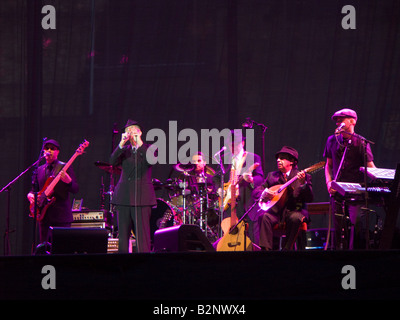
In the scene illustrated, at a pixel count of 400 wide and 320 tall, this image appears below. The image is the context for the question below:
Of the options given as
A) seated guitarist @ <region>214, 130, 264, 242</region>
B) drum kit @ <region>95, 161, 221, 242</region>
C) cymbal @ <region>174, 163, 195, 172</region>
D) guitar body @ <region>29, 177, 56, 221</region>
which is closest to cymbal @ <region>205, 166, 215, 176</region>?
drum kit @ <region>95, 161, 221, 242</region>

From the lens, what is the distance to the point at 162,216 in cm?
794

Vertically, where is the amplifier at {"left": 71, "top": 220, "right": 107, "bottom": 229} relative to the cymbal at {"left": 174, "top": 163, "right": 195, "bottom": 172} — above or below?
below

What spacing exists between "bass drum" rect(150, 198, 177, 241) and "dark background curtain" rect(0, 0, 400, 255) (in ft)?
2.41

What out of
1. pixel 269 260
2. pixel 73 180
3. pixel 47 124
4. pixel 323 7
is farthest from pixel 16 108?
pixel 269 260

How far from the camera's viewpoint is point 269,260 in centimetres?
222

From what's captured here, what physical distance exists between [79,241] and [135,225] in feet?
6.76

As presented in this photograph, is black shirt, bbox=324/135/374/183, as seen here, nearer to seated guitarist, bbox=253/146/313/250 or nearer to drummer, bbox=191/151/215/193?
seated guitarist, bbox=253/146/313/250

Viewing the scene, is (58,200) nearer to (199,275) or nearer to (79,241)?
(79,241)

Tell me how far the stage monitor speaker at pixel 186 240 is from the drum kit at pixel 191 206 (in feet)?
14.3

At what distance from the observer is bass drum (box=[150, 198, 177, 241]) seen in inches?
310

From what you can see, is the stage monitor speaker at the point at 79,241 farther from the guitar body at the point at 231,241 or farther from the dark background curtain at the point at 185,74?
the dark background curtain at the point at 185,74

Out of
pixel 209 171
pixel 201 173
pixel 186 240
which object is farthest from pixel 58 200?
pixel 186 240

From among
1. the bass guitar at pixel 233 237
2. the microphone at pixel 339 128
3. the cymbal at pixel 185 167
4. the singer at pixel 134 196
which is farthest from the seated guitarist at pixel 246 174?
the microphone at pixel 339 128
